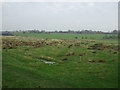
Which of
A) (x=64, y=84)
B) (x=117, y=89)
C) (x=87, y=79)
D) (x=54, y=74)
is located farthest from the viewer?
(x=54, y=74)

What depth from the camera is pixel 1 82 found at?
59.3ft

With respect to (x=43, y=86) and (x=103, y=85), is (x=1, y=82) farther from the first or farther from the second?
(x=103, y=85)

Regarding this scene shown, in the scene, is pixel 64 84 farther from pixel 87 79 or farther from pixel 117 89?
pixel 117 89

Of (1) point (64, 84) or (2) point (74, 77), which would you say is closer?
(1) point (64, 84)

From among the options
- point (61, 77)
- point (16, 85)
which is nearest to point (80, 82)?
point (61, 77)

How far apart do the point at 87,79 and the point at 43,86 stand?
551 centimetres

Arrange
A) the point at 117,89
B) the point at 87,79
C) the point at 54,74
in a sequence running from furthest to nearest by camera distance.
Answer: the point at 54,74 → the point at 87,79 → the point at 117,89

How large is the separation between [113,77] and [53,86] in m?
7.56

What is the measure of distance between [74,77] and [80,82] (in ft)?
7.39

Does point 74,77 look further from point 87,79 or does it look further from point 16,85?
point 16,85

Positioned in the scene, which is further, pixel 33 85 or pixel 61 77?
pixel 61 77

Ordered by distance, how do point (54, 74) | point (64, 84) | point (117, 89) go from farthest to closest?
point (54, 74), point (64, 84), point (117, 89)

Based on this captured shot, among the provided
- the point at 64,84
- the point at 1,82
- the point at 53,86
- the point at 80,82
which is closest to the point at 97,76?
the point at 80,82

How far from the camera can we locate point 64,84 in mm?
17812
